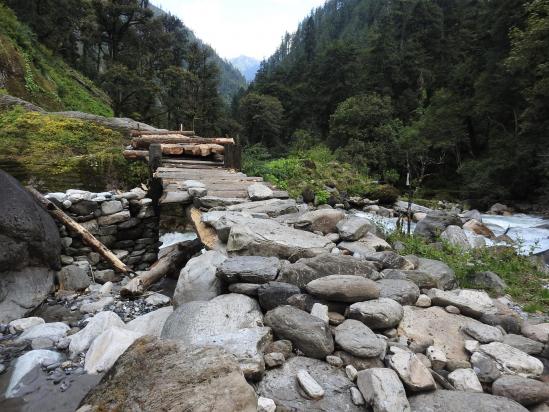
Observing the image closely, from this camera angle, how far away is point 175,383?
1.70m

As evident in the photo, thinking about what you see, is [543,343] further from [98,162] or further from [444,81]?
[444,81]

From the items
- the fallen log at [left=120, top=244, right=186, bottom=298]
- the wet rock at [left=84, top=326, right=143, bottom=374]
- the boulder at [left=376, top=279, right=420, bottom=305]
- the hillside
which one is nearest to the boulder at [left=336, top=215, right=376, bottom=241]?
the boulder at [left=376, top=279, right=420, bottom=305]

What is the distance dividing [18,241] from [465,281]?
582 cm

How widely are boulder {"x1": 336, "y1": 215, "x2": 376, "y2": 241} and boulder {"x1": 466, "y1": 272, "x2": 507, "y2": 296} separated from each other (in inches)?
52.7

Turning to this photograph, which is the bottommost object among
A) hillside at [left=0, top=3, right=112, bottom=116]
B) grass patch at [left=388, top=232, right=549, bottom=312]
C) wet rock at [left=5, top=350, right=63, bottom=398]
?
wet rock at [left=5, top=350, right=63, bottom=398]

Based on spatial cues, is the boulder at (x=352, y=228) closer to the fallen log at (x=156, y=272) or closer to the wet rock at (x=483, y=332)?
the wet rock at (x=483, y=332)

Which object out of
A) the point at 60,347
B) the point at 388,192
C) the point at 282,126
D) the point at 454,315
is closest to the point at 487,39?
the point at 388,192

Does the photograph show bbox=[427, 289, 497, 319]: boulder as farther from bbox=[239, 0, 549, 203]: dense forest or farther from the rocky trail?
bbox=[239, 0, 549, 203]: dense forest

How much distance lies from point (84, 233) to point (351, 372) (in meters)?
5.66

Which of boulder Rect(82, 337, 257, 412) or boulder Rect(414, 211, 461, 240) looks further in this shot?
boulder Rect(414, 211, 461, 240)

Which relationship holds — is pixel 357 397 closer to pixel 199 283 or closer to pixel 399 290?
pixel 399 290

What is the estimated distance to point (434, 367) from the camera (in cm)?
224

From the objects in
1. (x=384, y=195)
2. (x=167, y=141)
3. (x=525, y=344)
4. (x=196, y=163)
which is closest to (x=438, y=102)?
(x=384, y=195)

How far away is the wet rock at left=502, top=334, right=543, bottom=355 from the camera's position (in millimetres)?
2451
